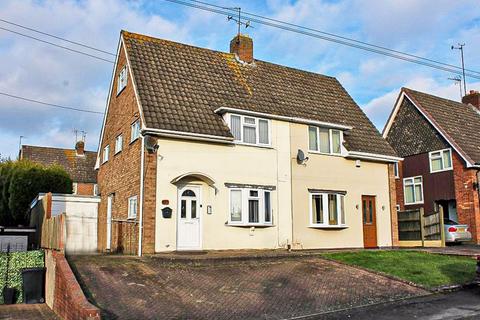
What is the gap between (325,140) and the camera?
71.9ft

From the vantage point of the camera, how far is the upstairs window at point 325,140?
21578 mm

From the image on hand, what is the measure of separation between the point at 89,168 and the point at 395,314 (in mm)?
40050

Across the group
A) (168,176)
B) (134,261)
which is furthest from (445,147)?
(134,261)

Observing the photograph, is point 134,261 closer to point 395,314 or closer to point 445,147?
point 395,314

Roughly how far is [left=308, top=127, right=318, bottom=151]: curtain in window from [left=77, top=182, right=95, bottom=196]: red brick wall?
90.8ft

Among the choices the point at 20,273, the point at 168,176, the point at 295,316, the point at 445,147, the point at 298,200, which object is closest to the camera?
the point at 295,316

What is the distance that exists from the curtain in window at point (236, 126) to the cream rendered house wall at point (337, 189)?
2.65m

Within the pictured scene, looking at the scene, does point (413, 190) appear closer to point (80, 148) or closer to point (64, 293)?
point (64, 293)

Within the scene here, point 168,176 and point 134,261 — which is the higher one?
point 168,176

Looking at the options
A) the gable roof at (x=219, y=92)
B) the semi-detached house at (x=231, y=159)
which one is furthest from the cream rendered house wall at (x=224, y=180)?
the gable roof at (x=219, y=92)

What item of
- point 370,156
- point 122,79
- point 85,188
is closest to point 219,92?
point 122,79

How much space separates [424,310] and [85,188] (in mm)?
37210

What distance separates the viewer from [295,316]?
10.8 m

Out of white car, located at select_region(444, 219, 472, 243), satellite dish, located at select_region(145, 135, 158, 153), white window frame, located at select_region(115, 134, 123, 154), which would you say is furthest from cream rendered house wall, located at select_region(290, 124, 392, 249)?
white window frame, located at select_region(115, 134, 123, 154)
